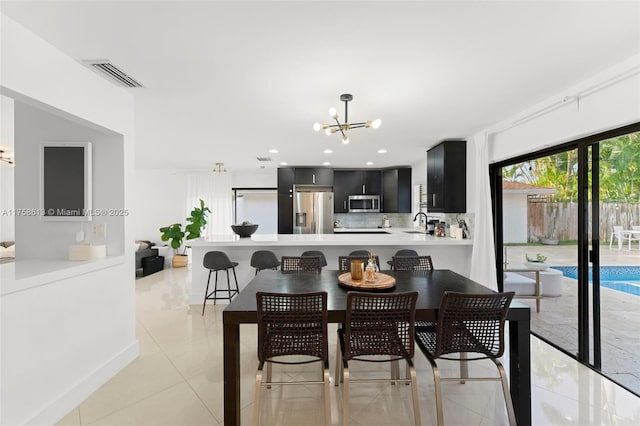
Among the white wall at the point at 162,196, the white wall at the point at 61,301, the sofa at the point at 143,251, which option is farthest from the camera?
the white wall at the point at 162,196

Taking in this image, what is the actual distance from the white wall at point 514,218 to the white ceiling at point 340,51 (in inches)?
40.4

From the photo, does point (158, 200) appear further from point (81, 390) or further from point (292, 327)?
point (292, 327)

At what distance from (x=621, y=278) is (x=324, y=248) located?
3.27 meters

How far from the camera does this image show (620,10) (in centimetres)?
169

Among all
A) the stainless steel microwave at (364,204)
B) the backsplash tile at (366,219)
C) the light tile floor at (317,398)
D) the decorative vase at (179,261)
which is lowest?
the light tile floor at (317,398)

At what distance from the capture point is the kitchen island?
444 cm

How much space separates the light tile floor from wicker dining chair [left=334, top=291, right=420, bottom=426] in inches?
17.2

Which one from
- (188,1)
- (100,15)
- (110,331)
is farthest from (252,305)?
(100,15)

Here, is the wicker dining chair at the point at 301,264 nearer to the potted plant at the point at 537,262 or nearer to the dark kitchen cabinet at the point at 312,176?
the potted plant at the point at 537,262

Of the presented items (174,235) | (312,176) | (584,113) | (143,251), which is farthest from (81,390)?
(312,176)

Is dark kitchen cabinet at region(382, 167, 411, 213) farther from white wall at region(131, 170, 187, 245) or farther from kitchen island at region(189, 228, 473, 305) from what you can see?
white wall at region(131, 170, 187, 245)

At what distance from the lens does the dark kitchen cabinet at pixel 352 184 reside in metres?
7.38

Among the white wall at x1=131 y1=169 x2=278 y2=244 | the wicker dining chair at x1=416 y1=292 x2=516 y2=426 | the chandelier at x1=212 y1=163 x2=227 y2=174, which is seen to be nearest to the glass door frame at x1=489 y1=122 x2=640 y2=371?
the wicker dining chair at x1=416 y1=292 x2=516 y2=426

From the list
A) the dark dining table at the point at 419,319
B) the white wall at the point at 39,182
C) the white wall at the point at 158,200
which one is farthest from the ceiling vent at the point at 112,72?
the white wall at the point at 158,200
